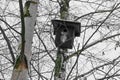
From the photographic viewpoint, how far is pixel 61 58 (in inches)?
160

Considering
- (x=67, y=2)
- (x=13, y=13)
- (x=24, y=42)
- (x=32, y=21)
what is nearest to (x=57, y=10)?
(x=67, y=2)

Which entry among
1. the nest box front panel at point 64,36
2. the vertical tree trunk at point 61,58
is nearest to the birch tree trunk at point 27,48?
the vertical tree trunk at point 61,58

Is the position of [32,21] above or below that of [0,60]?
above

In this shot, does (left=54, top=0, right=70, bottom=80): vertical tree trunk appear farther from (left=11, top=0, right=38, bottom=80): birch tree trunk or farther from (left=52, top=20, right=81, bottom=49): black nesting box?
(left=11, top=0, right=38, bottom=80): birch tree trunk

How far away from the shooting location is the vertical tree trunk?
383 centimetres

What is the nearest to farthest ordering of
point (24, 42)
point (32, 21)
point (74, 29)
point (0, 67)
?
point (24, 42) → point (32, 21) → point (74, 29) → point (0, 67)

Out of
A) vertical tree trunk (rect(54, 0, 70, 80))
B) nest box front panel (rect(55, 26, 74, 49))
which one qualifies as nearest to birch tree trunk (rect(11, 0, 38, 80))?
vertical tree trunk (rect(54, 0, 70, 80))

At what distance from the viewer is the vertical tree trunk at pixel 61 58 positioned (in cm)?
383

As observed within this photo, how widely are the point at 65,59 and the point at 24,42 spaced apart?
1.86 m

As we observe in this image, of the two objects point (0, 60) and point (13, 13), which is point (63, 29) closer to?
point (13, 13)

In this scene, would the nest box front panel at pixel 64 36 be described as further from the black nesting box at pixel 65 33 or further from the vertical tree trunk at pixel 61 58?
the vertical tree trunk at pixel 61 58

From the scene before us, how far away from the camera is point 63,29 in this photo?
12.9ft

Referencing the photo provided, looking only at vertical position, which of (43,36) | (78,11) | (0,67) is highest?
(78,11)

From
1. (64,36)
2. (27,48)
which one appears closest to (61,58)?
(64,36)
